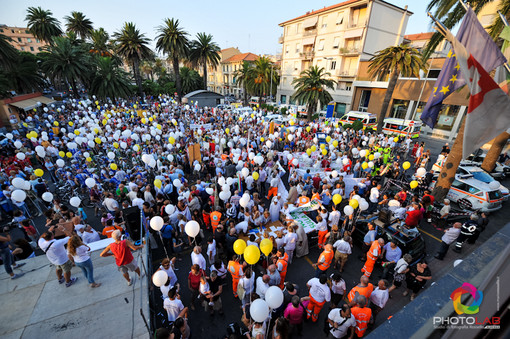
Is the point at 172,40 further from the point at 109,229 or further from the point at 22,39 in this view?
the point at 22,39

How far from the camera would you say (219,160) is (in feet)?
37.4

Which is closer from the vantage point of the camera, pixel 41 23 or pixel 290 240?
pixel 290 240

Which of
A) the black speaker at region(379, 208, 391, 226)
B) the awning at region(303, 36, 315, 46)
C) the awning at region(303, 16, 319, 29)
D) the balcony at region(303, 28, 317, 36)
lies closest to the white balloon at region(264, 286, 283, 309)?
the black speaker at region(379, 208, 391, 226)

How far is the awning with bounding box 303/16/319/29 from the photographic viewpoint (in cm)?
3550

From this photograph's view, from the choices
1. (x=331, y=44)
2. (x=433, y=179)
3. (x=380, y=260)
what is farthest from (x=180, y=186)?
(x=331, y=44)

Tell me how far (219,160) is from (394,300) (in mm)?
8905

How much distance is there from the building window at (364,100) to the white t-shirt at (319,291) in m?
33.3

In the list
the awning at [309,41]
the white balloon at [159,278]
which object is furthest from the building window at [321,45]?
the white balloon at [159,278]

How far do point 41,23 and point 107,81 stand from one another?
22.2 meters

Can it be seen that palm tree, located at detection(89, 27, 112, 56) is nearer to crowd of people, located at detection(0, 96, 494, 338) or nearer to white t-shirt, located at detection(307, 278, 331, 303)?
crowd of people, located at detection(0, 96, 494, 338)

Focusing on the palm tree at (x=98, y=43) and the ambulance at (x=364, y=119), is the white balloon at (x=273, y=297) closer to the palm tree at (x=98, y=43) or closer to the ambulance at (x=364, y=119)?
the ambulance at (x=364, y=119)

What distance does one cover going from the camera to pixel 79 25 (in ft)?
128

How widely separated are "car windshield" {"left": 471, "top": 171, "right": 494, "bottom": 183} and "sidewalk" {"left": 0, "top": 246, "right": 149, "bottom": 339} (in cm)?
1508

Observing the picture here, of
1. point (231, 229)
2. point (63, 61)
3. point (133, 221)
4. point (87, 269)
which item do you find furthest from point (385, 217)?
point (63, 61)
